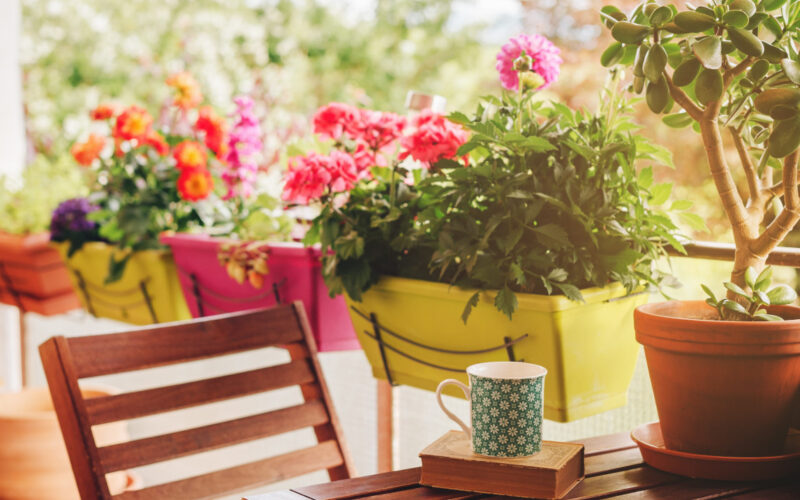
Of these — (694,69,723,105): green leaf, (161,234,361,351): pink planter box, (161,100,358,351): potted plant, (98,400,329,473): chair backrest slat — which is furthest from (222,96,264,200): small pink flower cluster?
(694,69,723,105): green leaf

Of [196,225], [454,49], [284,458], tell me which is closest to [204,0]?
[454,49]

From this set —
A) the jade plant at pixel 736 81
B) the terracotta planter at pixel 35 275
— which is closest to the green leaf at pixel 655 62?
the jade plant at pixel 736 81

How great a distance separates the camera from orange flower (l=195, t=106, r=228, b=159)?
5.78 feet

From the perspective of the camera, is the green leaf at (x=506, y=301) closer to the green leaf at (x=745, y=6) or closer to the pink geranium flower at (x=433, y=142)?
the pink geranium flower at (x=433, y=142)

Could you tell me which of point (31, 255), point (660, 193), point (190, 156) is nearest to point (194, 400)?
point (190, 156)

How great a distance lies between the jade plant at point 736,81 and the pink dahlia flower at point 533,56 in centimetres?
14

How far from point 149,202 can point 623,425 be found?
1177mm

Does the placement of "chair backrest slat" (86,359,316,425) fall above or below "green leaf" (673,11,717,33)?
below

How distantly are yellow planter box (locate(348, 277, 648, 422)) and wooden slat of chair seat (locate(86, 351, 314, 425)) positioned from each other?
20cm

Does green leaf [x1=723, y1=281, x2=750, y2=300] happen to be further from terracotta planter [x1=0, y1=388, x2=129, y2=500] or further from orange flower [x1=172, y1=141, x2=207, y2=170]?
terracotta planter [x1=0, y1=388, x2=129, y2=500]

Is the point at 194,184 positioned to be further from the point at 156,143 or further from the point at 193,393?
the point at 193,393

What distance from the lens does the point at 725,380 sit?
0.86 meters

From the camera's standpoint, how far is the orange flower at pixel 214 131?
176 centimetres

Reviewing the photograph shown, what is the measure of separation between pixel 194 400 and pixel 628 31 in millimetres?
859
